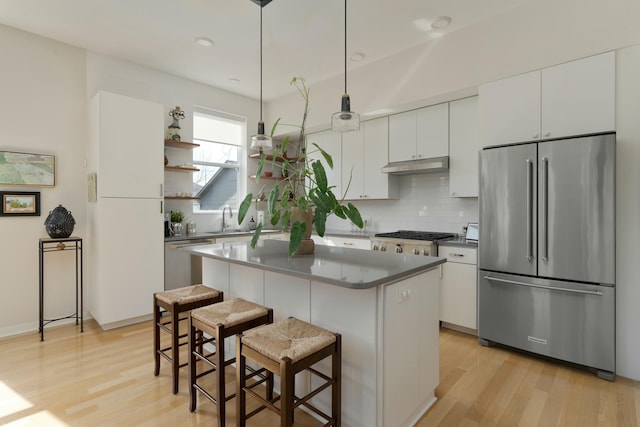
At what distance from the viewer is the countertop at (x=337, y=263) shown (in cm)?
158

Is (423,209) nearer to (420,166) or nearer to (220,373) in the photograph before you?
(420,166)

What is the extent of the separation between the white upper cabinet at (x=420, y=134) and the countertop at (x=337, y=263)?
198cm

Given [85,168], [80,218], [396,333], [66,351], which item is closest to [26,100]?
[85,168]

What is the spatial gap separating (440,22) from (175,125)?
3.33 meters

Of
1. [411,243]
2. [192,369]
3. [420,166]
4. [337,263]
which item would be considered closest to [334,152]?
[420,166]

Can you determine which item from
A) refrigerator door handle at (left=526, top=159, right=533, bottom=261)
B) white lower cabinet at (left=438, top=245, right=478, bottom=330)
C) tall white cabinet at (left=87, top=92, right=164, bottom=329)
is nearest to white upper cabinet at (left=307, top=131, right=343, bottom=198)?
white lower cabinet at (left=438, top=245, right=478, bottom=330)

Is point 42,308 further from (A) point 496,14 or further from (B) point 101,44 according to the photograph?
(A) point 496,14

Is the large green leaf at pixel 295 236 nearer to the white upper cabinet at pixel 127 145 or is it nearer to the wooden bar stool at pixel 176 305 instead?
the wooden bar stool at pixel 176 305

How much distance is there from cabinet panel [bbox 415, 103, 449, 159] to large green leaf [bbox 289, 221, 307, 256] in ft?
7.86

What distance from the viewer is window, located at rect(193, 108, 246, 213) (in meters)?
4.77

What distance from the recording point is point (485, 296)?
9.87ft

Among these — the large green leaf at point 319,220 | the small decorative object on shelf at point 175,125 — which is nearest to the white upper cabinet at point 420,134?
the large green leaf at point 319,220

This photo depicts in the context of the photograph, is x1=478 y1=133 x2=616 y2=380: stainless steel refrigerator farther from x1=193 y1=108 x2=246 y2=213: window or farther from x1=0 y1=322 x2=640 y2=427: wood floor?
x1=193 y1=108 x2=246 y2=213: window

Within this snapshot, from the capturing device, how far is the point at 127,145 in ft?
11.5
